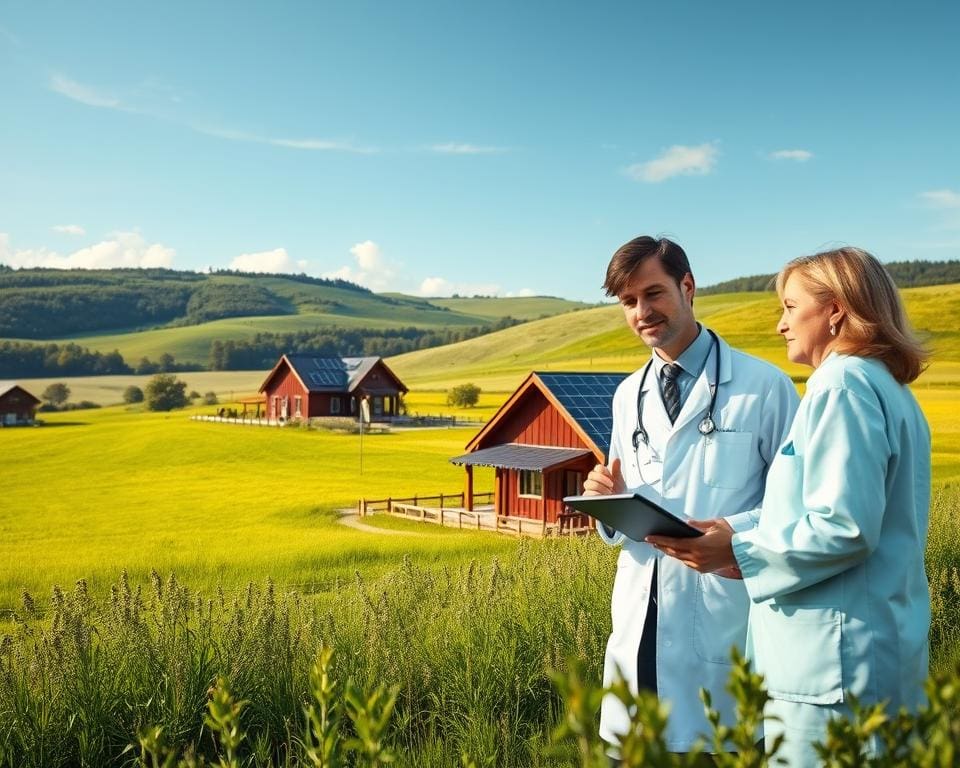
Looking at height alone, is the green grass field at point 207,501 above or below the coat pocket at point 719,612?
below

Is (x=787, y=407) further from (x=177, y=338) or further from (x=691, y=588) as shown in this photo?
(x=177, y=338)

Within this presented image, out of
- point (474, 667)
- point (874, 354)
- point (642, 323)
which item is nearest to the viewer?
point (874, 354)

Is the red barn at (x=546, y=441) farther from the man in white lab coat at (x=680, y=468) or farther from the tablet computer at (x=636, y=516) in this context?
the tablet computer at (x=636, y=516)

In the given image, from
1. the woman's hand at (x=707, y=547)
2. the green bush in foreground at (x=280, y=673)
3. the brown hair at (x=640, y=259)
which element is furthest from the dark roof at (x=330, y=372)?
the woman's hand at (x=707, y=547)

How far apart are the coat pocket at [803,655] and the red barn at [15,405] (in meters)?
75.6

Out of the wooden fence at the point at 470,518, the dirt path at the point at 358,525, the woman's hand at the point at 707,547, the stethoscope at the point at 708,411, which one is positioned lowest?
→ the dirt path at the point at 358,525

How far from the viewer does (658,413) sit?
4.06 metres

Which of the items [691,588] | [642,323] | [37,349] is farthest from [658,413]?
[37,349]

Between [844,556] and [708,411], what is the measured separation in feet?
4.22

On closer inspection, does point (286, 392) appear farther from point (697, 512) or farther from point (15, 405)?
point (697, 512)

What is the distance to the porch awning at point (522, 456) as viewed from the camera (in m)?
24.7

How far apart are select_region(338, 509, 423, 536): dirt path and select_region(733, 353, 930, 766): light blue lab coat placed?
21.6m

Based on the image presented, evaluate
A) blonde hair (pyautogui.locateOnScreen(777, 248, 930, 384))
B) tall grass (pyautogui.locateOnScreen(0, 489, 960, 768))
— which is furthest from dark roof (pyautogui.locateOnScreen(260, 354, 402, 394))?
blonde hair (pyautogui.locateOnScreen(777, 248, 930, 384))

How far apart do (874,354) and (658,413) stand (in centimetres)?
131
